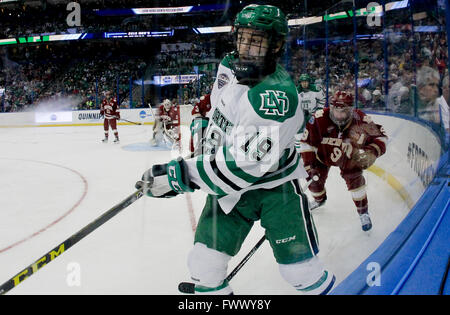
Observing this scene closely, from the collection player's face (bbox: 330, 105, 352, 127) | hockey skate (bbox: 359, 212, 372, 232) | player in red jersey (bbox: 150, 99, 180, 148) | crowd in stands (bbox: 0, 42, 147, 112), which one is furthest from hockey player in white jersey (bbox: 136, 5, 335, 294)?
crowd in stands (bbox: 0, 42, 147, 112)

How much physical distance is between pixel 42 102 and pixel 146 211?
10.8 meters

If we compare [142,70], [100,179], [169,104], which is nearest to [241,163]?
[100,179]

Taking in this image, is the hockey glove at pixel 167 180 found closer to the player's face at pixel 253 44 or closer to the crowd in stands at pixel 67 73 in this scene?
the player's face at pixel 253 44

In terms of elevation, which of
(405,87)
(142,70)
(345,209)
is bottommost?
(345,209)

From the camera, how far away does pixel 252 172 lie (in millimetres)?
873

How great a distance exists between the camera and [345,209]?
260 cm

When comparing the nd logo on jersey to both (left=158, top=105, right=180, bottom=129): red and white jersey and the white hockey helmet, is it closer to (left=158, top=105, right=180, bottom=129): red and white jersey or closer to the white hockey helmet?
(left=158, top=105, right=180, bottom=129): red and white jersey

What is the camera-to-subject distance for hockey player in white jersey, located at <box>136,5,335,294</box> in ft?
2.83

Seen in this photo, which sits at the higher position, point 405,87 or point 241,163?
point 405,87

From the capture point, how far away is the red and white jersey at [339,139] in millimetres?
2223

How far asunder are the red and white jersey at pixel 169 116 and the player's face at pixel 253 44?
17.4ft

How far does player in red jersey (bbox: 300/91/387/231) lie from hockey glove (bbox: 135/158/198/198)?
1.50 metres

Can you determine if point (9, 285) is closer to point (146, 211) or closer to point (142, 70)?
point (146, 211)

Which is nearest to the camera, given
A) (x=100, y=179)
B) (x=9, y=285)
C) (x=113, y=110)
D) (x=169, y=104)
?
(x=9, y=285)
